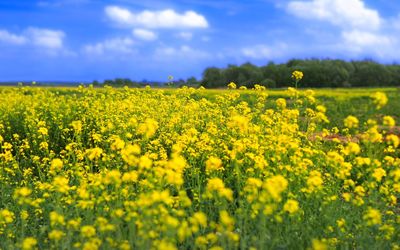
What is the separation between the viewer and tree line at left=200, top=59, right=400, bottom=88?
135 feet

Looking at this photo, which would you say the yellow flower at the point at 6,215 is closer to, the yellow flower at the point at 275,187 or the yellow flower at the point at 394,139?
the yellow flower at the point at 275,187

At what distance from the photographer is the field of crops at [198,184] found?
15.0 ft

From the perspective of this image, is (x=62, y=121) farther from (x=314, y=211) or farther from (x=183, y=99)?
(x=314, y=211)

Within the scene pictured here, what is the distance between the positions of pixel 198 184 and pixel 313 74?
38.3 m

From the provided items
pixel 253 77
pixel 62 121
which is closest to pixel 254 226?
pixel 62 121

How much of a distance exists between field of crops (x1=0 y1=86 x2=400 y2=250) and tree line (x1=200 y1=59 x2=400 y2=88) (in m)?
27.4

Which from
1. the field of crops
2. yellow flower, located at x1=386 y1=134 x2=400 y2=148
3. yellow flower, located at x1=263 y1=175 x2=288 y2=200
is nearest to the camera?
yellow flower, located at x1=263 y1=175 x2=288 y2=200

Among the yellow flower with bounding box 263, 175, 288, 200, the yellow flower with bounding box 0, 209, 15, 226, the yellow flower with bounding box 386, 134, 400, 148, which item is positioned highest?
the yellow flower with bounding box 386, 134, 400, 148

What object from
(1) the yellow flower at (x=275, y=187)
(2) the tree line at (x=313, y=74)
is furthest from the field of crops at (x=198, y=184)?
(2) the tree line at (x=313, y=74)

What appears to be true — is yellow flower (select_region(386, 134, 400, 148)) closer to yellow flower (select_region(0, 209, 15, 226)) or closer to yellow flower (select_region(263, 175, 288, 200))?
yellow flower (select_region(263, 175, 288, 200))

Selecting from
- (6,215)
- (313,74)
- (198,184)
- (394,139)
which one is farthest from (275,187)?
(313,74)

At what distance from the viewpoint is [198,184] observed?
6992 mm

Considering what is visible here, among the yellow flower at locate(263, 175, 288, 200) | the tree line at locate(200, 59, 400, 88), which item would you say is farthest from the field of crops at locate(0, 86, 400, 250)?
the tree line at locate(200, 59, 400, 88)

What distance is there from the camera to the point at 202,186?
7637 mm
